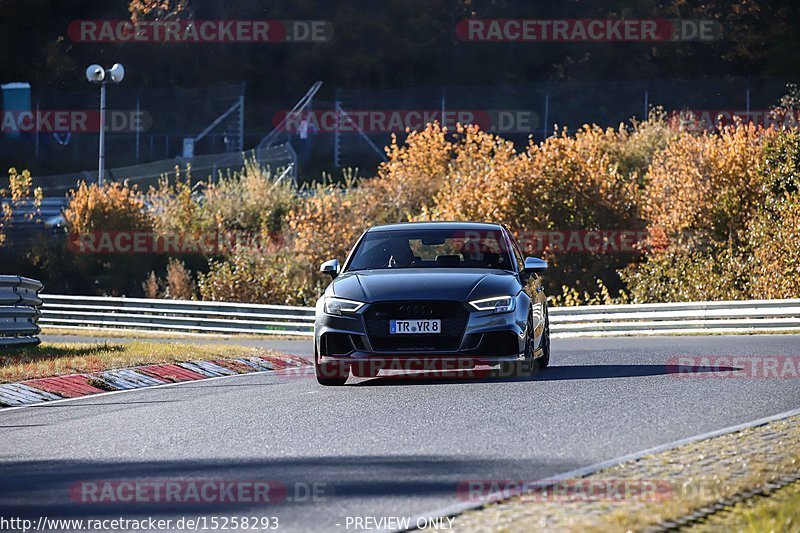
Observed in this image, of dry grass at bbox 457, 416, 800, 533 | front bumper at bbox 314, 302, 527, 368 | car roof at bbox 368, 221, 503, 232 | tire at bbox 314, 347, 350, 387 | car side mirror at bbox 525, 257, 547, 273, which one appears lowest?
tire at bbox 314, 347, 350, 387

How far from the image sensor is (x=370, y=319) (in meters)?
12.8

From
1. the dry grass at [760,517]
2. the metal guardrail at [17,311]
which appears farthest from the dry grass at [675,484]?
the metal guardrail at [17,311]

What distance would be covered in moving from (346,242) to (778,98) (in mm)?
16912

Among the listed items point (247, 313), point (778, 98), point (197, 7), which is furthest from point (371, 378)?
point (197, 7)

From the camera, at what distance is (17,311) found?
56.2 ft

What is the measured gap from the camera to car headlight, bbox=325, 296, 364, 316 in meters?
12.9

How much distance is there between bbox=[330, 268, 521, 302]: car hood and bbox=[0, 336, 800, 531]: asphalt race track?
33.8 inches

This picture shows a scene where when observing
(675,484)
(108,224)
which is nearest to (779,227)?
(108,224)

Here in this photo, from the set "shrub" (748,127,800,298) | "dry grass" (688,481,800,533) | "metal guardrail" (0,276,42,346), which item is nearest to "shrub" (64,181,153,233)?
"shrub" (748,127,800,298)

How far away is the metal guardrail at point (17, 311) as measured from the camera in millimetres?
16875

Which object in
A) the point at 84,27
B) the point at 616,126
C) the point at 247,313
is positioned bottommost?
the point at 247,313

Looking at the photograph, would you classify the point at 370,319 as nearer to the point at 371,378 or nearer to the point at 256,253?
the point at 371,378

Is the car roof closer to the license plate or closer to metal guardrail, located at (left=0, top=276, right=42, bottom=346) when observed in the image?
the license plate

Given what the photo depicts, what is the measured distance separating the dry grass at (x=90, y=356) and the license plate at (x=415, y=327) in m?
4.52
